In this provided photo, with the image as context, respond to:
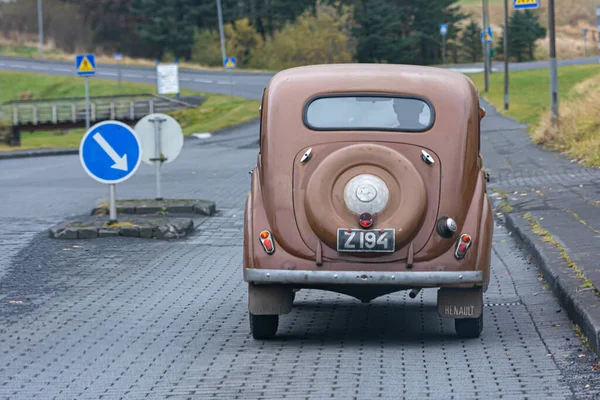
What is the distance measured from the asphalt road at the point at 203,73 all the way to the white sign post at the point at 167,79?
9.69 ft

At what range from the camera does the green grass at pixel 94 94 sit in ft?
154

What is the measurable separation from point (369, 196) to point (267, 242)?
2.56ft

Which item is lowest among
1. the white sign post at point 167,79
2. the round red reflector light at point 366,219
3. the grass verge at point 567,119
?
the grass verge at point 567,119

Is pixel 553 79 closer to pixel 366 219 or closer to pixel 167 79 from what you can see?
pixel 366 219

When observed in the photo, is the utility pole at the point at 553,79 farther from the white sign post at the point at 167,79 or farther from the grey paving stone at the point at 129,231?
the white sign post at the point at 167,79

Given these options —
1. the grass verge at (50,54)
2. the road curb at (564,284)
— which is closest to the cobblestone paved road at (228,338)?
the road curb at (564,284)

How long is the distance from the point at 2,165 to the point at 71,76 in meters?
40.2

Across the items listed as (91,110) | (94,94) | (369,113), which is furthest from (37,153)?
(369,113)

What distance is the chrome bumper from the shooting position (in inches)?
310

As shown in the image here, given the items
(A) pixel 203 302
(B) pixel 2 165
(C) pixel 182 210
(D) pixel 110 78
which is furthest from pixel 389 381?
(D) pixel 110 78

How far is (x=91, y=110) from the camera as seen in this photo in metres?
52.8

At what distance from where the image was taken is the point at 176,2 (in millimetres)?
92562

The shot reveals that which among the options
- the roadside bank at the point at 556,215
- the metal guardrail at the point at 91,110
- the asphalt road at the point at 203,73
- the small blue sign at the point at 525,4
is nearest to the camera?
the roadside bank at the point at 556,215

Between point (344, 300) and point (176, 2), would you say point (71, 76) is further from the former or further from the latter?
point (344, 300)
